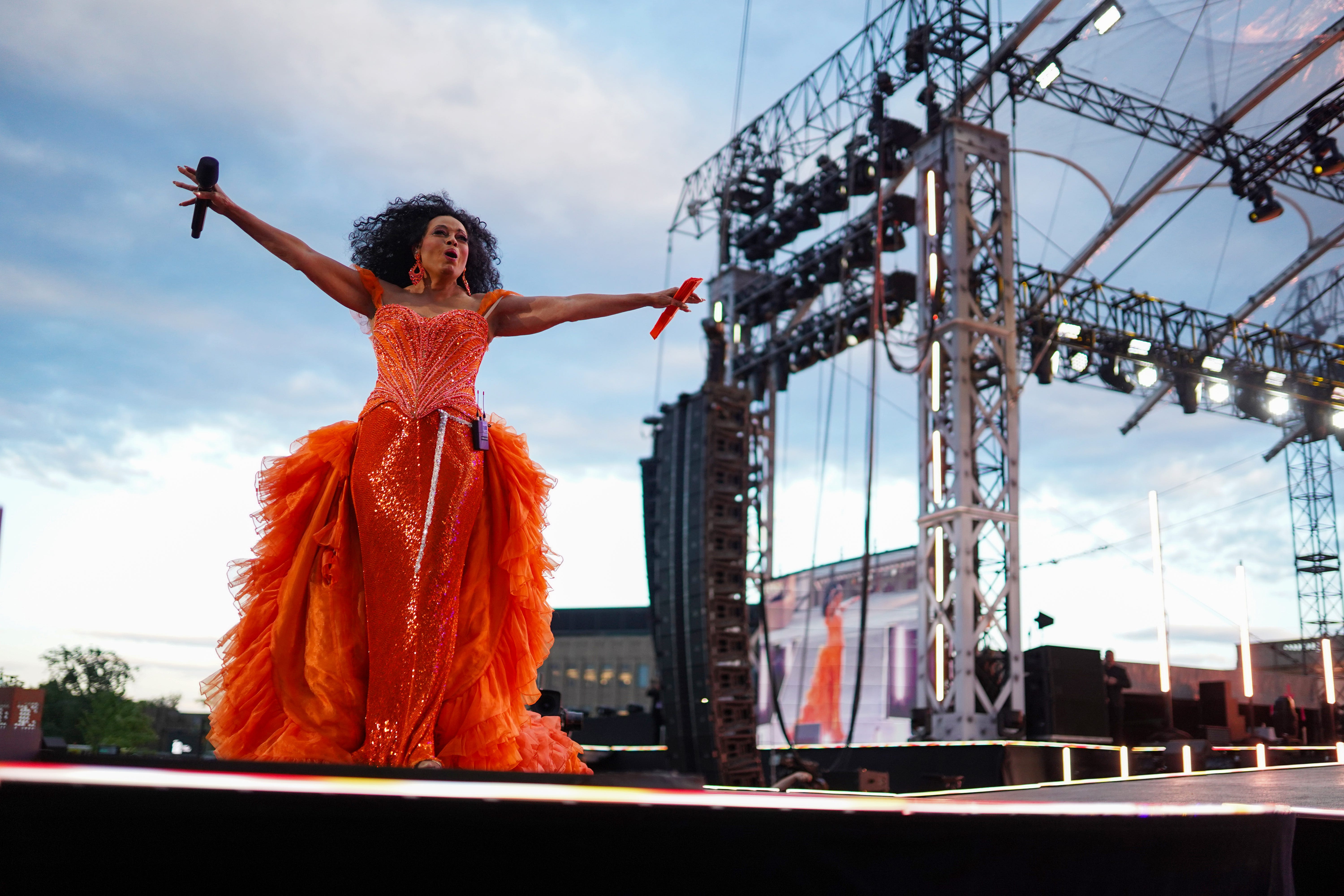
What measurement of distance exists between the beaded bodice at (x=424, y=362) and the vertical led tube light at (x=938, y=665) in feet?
22.5

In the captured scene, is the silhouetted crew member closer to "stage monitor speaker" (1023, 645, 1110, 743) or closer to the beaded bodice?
"stage monitor speaker" (1023, 645, 1110, 743)

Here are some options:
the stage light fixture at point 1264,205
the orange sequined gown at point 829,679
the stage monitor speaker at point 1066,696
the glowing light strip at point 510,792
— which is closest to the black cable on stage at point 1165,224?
the stage light fixture at point 1264,205

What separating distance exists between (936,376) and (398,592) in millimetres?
7358

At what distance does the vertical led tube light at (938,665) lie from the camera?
829cm

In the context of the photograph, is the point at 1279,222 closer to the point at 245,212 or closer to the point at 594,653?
the point at 245,212

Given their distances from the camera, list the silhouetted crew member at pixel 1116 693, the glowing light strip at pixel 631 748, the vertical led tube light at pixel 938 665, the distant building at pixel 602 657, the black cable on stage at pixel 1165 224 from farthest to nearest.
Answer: the distant building at pixel 602 657
the black cable on stage at pixel 1165 224
the glowing light strip at pixel 631 748
the silhouetted crew member at pixel 1116 693
the vertical led tube light at pixel 938 665

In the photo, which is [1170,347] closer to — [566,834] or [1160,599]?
[1160,599]

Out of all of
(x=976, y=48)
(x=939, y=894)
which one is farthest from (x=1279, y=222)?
(x=939, y=894)

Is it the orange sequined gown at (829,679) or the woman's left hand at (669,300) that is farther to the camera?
the orange sequined gown at (829,679)

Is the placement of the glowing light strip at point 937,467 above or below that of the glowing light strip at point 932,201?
below

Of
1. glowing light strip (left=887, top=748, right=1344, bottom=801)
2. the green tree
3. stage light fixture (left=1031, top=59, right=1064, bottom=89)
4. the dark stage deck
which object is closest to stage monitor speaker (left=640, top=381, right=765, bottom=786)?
glowing light strip (left=887, top=748, right=1344, bottom=801)

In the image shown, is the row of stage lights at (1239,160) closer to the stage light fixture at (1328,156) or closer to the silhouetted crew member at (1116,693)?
the stage light fixture at (1328,156)

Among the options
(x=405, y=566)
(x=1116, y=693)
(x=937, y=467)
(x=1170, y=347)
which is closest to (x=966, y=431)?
(x=937, y=467)

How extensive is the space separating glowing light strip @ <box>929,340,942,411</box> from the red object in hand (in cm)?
664
